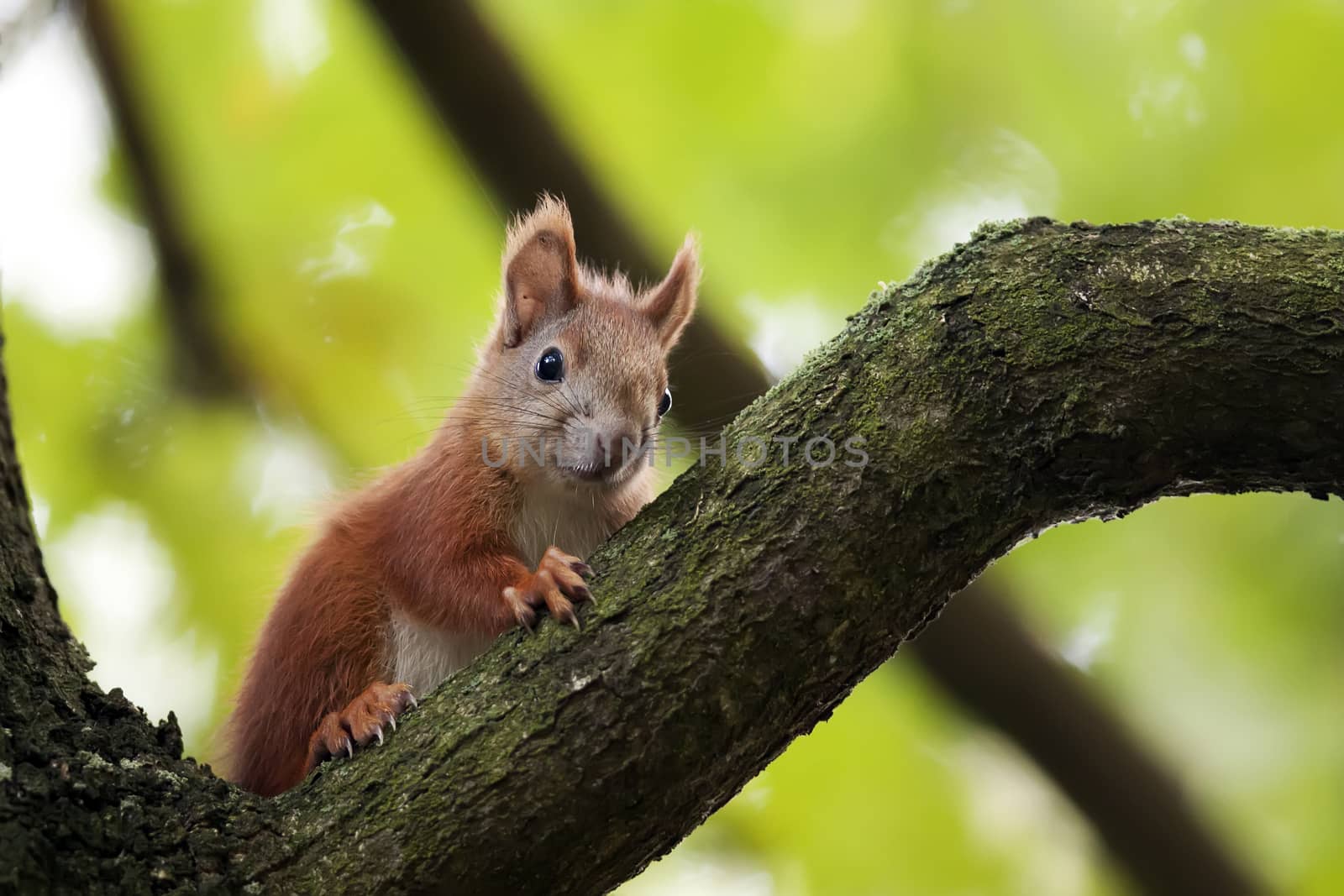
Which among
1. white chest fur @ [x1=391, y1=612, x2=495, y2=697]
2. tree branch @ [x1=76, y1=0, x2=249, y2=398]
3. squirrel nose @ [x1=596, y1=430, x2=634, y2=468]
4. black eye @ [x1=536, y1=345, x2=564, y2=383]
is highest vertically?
tree branch @ [x1=76, y1=0, x2=249, y2=398]

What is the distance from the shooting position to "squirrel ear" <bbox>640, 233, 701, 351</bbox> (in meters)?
3.98

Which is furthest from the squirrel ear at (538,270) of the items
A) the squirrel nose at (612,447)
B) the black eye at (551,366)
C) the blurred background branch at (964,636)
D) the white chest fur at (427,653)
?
the white chest fur at (427,653)

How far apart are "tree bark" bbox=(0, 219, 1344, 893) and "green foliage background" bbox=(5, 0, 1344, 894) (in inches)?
69.9

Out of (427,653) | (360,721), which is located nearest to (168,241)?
(427,653)

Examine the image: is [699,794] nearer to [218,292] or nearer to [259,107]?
[218,292]

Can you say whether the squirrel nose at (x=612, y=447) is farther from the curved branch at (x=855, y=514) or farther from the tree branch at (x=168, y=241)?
the tree branch at (x=168, y=241)

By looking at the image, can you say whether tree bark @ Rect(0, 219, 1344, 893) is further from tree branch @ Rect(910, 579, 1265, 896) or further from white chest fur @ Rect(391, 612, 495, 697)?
tree branch @ Rect(910, 579, 1265, 896)

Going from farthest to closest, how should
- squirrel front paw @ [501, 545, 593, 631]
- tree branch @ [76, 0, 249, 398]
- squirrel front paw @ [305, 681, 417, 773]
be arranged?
tree branch @ [76, 0, 249, 398]
squirrel front paw @ [305, 681, 417, 773]
squirrel front paw @ [501, 545, 593, 631]

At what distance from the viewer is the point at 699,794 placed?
2.54 m

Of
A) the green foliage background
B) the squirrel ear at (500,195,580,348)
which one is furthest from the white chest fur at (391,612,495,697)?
the squirrel ear at (500,195,580,348)

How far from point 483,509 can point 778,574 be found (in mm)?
1472

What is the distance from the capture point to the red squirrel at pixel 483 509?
3.55 m

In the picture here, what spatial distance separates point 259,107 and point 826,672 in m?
3.73

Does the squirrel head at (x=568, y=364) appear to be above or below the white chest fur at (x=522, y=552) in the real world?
above
